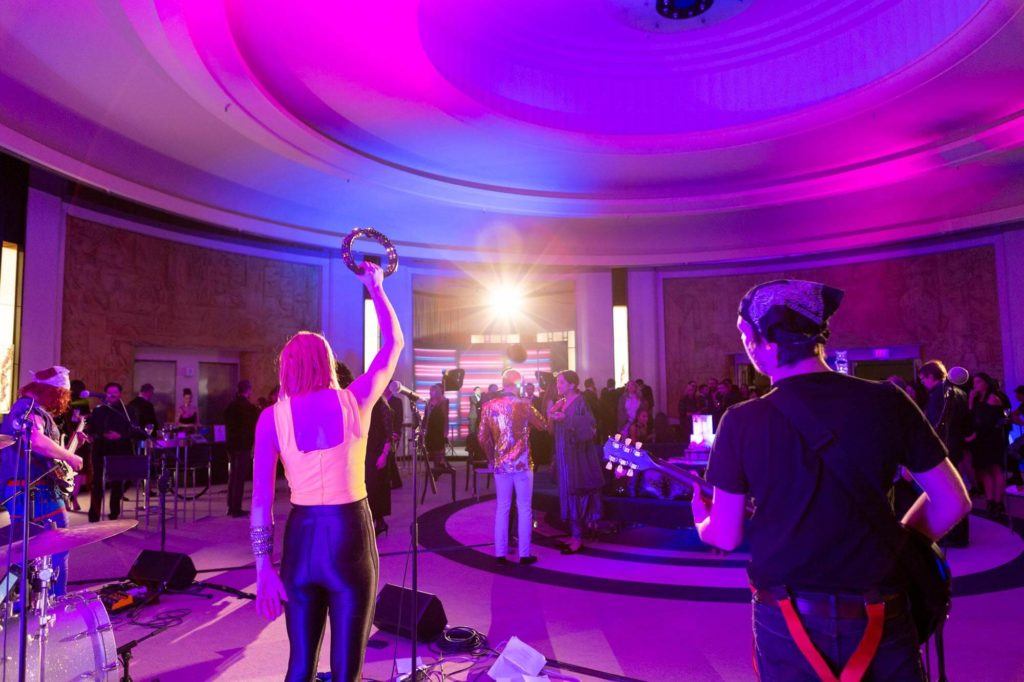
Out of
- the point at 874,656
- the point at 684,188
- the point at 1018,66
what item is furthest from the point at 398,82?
the point at 874,656

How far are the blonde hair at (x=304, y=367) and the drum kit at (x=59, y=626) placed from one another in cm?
112

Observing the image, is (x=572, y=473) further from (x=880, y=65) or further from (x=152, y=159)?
(x=152, y=159)

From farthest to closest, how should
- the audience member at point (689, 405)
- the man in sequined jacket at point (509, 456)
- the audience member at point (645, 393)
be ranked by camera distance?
the audience member at point (689, 405), the audience member at point (645, 393), the man in sequined jacket at point (509, 456)

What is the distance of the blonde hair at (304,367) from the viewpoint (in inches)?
89.4

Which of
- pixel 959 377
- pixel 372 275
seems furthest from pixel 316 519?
pixel 959 377

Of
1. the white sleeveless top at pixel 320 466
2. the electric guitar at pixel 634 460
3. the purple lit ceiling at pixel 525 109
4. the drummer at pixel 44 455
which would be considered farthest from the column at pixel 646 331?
the white sleeveless top at pixel 320 466

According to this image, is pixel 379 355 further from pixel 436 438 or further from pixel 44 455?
pixel 436 438

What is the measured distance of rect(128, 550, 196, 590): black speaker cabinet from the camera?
5008 mm

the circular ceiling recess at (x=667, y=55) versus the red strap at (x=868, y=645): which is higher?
the circular ceiling recess at (x=667, y=55)

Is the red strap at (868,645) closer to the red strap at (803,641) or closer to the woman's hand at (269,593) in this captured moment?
the red strap at (803,641)

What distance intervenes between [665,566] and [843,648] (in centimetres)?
469

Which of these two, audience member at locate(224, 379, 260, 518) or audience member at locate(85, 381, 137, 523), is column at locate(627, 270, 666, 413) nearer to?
audience member at locate(224, 379, 260, 518)

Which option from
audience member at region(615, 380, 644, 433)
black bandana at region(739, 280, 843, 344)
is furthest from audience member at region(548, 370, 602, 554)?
audience member at region(615, 380, 644, 433)

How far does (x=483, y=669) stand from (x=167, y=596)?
290 cm
